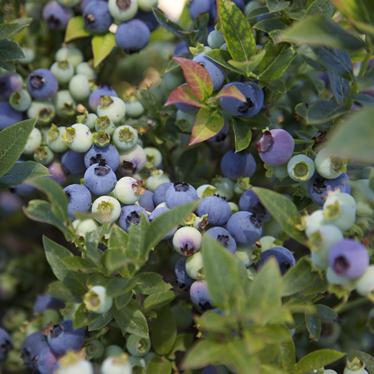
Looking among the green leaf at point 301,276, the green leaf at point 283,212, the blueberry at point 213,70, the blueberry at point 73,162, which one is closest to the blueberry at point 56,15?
the blueberry at point 73,162

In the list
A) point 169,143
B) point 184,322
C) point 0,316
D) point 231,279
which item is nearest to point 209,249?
point 231,279

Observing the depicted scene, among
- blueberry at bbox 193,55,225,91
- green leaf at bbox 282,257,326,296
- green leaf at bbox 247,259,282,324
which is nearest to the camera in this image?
green leaf at bbox 247,259,282,324

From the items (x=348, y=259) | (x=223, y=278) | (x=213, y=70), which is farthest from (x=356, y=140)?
(x=213, y=70)

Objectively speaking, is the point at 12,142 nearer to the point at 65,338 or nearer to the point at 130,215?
the point at 130,215

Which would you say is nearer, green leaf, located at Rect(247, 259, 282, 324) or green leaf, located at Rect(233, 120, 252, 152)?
green leaf, located at Rect(247, 259, 282, 324)

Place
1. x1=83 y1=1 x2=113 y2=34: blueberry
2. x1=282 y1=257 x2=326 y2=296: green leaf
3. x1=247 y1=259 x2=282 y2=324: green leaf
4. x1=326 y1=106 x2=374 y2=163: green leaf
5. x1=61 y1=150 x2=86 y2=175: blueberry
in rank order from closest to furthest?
x1=326 y1=106 x2=374 y2=163: green leaf, x1=247 y1=259 x2=282 y2=324: green leaf, x1=282 y1=257 x2=326 y2=296: green leaf, x1=61 y1=150 x2=86 y2=175: blueberry, x1=83 y1=1 x2=113 y2=34: blueberry

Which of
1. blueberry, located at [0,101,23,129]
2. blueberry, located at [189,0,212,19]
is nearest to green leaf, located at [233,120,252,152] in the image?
blueberry, located at [189,0,212,19]

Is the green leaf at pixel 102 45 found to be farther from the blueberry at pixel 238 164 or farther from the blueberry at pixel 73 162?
the blueberry at pixel 238 164

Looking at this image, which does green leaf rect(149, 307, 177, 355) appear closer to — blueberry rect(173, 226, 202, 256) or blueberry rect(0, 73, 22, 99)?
blueberry rect(173, 226, 202, 256)

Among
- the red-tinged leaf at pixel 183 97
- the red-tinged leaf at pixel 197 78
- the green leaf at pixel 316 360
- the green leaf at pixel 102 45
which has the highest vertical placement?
the red-tinged leaf at pixel 197 78
